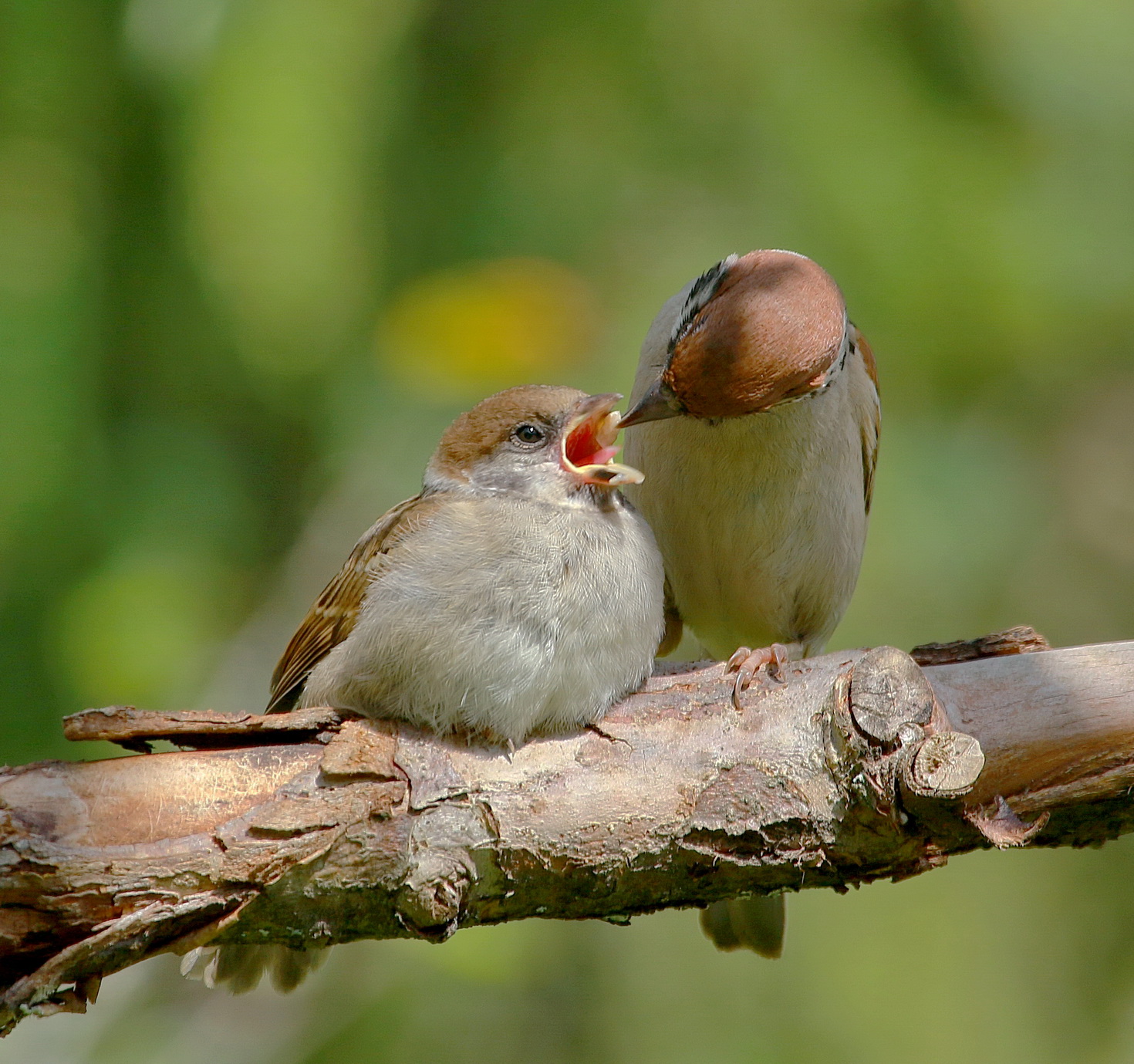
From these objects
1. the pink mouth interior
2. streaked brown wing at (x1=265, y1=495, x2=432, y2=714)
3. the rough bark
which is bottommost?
the rough bark

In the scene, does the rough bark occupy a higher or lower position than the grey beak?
lower

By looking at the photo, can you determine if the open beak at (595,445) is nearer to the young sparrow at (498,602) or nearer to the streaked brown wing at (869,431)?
the young sparrow at (498,602)

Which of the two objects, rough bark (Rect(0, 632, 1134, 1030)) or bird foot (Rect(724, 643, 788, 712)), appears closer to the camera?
rough bark (Rect(0, 632, 1134, 1030))

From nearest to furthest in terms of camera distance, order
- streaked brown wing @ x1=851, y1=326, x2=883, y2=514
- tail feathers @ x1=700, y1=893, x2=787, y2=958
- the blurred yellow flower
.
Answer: tail feathers @ x1=700, y1=893, x2=787, y2=958 < streaked brown wing @ x1=851, y1=326, x2=883, y2=514 < the blurred yellow flower

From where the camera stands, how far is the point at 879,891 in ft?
13.8

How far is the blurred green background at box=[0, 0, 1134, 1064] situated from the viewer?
372 cm

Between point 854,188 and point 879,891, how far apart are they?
7.74ft

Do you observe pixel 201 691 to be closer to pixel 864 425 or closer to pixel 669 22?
pixel 864 425

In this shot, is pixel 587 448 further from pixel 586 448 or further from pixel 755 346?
pixel 755 346

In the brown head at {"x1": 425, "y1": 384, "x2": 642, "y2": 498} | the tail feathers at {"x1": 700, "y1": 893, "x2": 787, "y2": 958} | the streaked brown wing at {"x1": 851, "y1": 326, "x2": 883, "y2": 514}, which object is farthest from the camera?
the streaked brown wing at {"x1": 851, "y1": 326, "x2": 883, "y2": 514}

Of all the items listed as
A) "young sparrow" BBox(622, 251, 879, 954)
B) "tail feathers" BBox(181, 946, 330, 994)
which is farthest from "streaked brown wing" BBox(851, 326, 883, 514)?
"tail feathers" BBox(181, 946, 330, 994)

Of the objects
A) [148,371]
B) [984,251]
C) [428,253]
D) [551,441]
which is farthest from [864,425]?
[148,371]

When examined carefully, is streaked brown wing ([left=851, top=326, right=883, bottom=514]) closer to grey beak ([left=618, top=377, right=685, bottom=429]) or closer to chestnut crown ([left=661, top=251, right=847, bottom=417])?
chestnut crown ([left=661, top=251, right=847, bottom=417])

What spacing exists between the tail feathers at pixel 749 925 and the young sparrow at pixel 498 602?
0.94m
